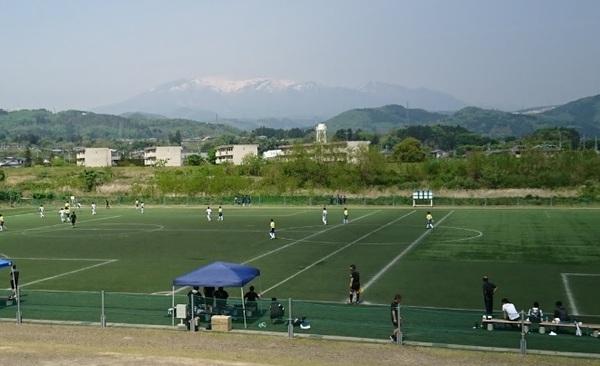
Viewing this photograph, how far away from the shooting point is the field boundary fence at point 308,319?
60.8ft

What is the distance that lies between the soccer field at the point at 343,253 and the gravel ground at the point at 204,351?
7.05m

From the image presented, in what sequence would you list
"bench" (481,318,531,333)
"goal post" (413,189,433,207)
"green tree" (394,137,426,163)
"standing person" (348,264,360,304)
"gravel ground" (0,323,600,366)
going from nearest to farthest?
"gravel ground" (0,323,600,366) < "bench" (481,318,531,333) < "standing person" (348,264,360,304) < "goal post" (413,189,433,207) < "green tree" (394,137,426,163)

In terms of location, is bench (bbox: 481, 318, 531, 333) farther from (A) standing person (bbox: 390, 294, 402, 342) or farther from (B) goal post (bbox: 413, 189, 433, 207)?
(B) goal post (bbox: 413, 189, 433, 207)

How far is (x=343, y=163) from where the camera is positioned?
110188 mm

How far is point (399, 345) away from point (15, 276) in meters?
14.8

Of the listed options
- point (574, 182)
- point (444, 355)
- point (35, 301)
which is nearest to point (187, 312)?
point (35, 301)

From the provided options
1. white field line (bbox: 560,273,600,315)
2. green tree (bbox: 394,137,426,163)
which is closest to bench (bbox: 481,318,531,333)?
white field line (bbox: 560,273,600,315)

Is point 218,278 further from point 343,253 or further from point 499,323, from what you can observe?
point 343,253

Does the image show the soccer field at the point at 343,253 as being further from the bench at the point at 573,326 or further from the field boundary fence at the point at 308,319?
the field boundary fence at the point at 308,319

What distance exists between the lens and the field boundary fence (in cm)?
1853

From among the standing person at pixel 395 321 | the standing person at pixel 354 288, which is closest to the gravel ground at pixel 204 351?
the standing person at pixel 395 321

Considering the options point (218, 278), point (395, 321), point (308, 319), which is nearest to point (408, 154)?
point (218, 278)

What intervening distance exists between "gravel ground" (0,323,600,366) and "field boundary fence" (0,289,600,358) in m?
0.49

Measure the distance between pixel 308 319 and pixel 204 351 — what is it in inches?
131
